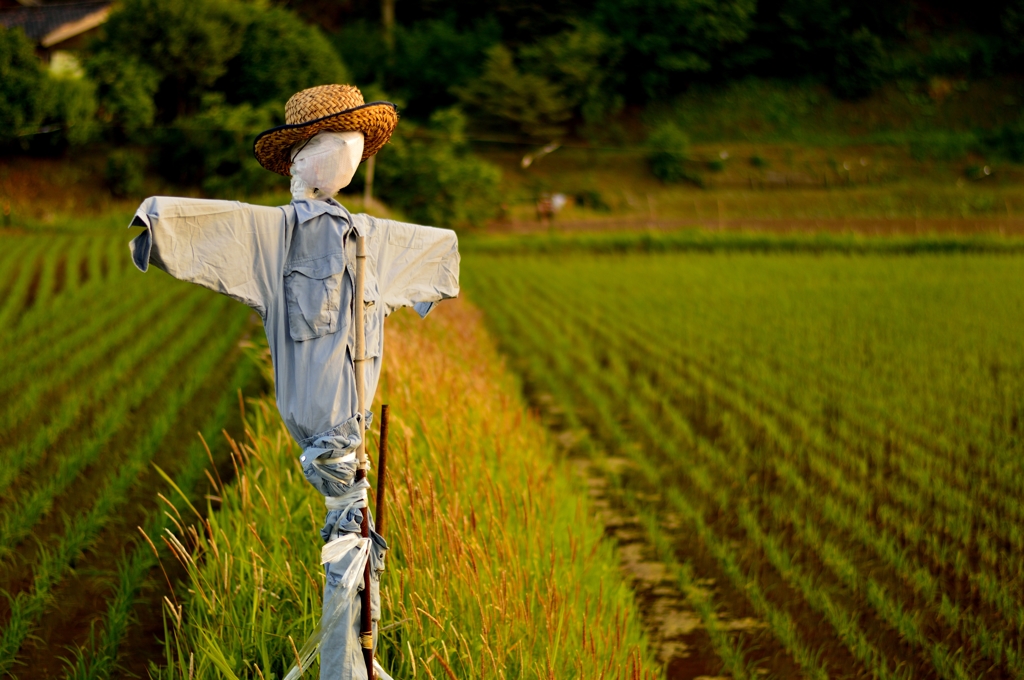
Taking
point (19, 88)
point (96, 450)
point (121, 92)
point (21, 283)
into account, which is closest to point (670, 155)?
point (121, 92)

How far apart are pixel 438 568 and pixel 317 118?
1.49m

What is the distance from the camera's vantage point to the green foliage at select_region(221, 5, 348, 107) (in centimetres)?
2552

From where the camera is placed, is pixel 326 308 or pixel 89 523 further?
pixel 89 523

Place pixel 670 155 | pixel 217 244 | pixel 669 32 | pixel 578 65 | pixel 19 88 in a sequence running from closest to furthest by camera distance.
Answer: pixel 217 244 → pixel 19 88 → pixel 670 155 → pixel 578 65 → pixel 669 32

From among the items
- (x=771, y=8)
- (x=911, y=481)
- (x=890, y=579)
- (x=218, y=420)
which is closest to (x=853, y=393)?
(x=911, y=481)

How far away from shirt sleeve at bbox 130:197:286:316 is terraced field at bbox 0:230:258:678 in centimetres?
63

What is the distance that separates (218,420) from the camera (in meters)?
5.36

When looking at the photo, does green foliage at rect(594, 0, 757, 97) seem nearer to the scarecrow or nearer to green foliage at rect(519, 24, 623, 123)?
green foliage at rect(519, 24, 623, 123)

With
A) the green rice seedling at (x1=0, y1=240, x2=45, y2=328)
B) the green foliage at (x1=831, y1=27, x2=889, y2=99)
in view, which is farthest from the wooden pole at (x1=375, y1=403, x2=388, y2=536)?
the green foliage at (x1=831, y1=27, x2=889, y2=99)

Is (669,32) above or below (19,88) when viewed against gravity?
above

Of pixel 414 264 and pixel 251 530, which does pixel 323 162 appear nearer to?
pixel 414 264

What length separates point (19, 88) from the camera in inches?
711

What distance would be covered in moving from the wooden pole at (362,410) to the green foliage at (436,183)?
2057 centimetres

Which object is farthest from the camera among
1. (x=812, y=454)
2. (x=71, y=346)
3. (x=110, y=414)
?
(x=71, y=346)
